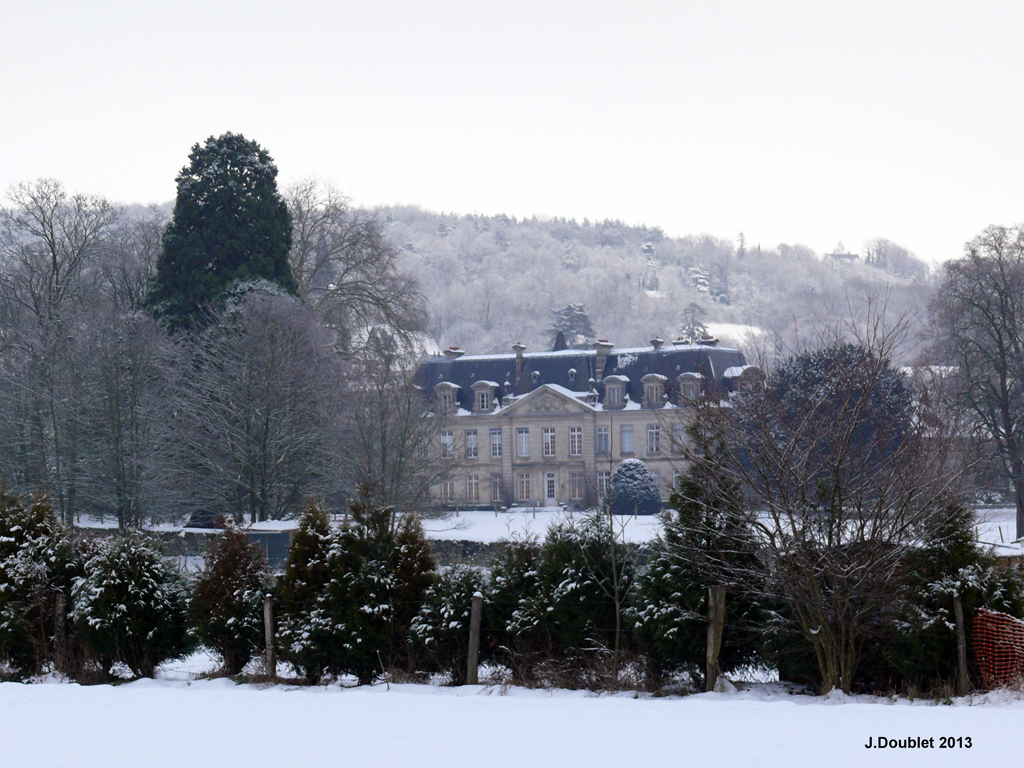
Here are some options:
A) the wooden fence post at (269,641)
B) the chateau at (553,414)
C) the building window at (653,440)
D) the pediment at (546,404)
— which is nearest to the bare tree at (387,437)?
the wooden fence post at (269,641)

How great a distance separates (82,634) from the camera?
15.1 metres

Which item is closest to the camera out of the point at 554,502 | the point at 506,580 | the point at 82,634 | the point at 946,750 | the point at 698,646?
Result: the point at 946,750

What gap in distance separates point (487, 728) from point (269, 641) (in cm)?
494

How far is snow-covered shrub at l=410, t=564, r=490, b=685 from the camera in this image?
1376 cm

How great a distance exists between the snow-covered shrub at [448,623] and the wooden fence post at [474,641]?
0.25 m

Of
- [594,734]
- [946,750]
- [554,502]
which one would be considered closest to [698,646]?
[594,734]

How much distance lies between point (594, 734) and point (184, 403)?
82.7 ft

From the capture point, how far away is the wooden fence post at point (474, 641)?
13398 mm

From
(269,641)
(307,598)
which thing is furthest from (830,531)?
(269,641)

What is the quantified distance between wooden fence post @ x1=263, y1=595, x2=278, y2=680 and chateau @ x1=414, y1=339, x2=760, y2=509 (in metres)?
48.5

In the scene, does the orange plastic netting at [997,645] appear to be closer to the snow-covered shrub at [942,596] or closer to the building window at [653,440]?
the snow-covered shrub at [942,596]

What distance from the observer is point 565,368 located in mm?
68312

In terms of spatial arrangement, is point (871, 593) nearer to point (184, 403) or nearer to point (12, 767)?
point (12, 767)

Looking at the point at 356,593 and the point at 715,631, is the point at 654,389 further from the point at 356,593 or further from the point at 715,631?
the point at 715,631
